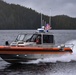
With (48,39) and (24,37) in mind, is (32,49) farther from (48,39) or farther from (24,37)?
(48,39)

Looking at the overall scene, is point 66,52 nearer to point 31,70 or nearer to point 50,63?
point 50,63

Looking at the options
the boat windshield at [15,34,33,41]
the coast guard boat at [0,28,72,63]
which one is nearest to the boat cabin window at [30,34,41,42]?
the coast guard boat at [0,28,72,63]

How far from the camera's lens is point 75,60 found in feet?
95.7

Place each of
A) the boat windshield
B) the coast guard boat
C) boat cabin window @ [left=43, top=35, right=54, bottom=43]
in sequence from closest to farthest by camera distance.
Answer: the coast guard boat → the boat windshield → boat cabin window @ [left=43, top=35, right=54, bottom=43]

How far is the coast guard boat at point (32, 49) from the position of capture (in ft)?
82.8

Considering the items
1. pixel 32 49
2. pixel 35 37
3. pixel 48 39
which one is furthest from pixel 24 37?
pixel 48 39

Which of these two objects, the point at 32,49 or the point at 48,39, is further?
the point at 48,39

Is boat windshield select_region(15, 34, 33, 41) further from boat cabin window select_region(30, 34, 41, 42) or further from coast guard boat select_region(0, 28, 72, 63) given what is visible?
boat cabin window select_region(30, 34, 41, 42)

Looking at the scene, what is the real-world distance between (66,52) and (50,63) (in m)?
1.71

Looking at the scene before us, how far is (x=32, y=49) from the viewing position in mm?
25641

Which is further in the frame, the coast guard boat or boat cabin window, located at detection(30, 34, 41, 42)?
boat cabin window, located at detection(30, 34, 41, 42)

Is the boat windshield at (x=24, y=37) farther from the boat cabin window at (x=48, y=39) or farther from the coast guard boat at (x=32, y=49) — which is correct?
the boat cabin window at (x=48, y=39)

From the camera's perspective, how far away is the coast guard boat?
25.2 meters

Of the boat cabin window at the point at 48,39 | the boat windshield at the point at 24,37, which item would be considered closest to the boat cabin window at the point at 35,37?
the boat windshield at the point at 24,37
